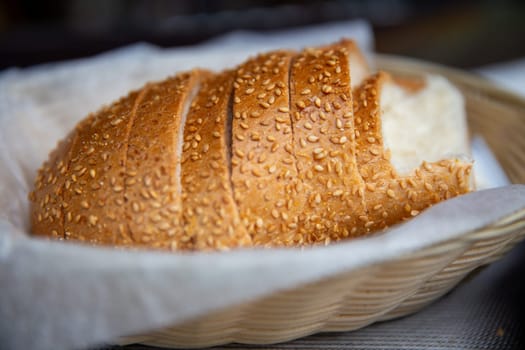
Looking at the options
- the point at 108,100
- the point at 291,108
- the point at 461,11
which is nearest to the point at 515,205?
the point at 291,108

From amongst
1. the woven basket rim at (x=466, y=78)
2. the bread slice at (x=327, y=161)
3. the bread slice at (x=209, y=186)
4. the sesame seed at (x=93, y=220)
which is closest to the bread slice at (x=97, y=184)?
the sesame seed at (x=93, y=220)

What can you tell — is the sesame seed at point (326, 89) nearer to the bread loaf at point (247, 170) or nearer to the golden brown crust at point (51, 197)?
the bread loaf at point (247, 170)

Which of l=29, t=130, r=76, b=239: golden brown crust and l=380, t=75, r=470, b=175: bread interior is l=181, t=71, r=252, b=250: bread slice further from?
l=380, t=75, r=470, b=175: bread interior

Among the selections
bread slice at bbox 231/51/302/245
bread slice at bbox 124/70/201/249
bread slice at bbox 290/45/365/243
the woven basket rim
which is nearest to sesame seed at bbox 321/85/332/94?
bread slice at bbox 290/45/365/243

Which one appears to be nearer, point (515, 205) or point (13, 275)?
point (13, 275)

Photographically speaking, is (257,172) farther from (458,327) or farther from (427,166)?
(458,327)

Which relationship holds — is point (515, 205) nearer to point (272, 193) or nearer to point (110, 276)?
point (272, 193)
